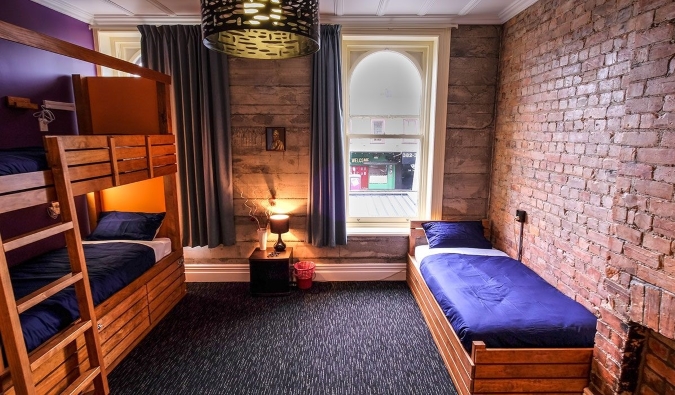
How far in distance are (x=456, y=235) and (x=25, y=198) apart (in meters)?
3.10

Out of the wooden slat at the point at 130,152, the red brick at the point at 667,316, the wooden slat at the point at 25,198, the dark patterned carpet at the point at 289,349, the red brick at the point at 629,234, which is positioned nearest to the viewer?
the red brick at the point at 667,316

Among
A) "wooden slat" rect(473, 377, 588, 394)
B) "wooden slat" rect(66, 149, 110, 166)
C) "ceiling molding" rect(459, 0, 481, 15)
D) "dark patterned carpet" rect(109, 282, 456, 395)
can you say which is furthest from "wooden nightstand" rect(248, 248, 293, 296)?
"ceiling molding" rect(459, 0, 481, 15)

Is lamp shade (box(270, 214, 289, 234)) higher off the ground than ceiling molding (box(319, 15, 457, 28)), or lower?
lower

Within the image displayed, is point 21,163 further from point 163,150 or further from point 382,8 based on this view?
point 382,8

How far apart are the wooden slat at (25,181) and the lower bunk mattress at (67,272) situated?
2.11 feet

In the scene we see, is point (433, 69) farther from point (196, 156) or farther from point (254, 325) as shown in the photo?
point (254, 325)

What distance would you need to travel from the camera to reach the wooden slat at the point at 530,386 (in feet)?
6.18

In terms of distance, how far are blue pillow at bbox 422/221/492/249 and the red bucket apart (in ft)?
3.90

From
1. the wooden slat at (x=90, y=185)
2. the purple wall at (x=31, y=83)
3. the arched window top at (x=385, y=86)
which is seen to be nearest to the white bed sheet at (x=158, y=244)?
the purple wall at (x=31, y=83)

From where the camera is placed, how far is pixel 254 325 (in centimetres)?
285

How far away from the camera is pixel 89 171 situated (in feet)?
6.92

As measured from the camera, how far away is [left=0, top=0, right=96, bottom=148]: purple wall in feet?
8.13

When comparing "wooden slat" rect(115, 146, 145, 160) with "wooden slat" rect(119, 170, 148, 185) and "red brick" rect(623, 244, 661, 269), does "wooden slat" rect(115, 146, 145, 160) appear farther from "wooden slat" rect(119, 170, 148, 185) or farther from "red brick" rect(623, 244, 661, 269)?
"red brick" rect(623, 244, 661, 269)

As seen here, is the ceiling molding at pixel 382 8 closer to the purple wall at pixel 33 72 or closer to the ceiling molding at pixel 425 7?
the ceiling molding at pixel 425 7
